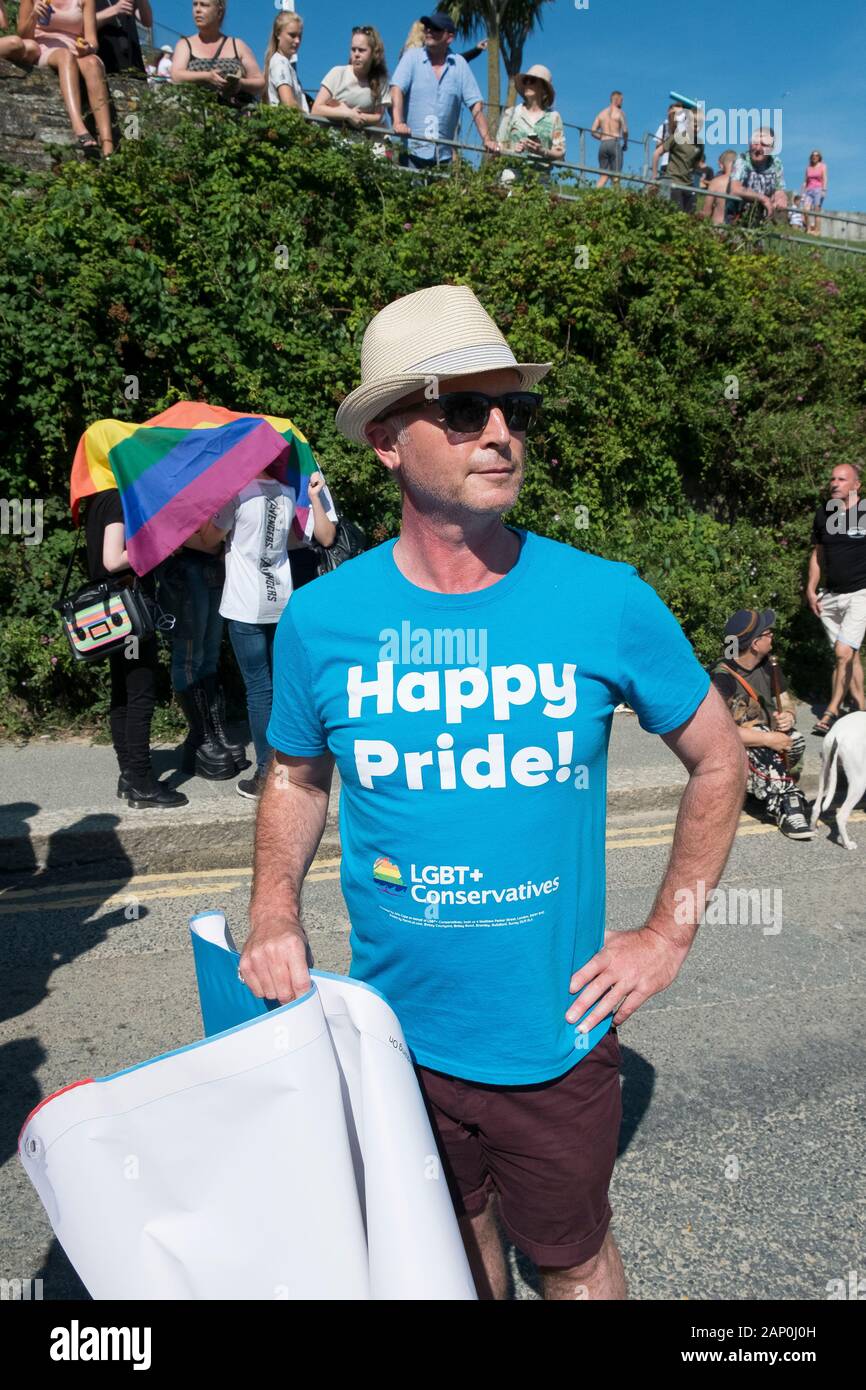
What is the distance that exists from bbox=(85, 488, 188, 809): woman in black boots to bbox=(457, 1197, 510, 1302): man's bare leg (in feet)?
14.3

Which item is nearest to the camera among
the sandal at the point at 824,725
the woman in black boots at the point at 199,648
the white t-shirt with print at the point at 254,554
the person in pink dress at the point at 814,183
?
the white t-shirt with print at the point at 254,554

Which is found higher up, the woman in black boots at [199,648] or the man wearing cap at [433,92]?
the man wearing cap at [433,92]

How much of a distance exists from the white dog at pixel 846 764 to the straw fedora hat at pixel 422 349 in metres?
5.18

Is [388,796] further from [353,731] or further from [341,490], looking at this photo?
[341,490]

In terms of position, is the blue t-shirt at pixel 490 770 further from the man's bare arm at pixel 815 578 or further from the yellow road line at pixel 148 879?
the man's bare arm at pixel 815 578

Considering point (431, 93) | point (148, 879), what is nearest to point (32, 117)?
point (431, 93)

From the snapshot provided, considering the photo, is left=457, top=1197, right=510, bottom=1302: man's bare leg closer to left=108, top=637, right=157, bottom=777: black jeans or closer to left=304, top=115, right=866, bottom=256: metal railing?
left=108, top=637, right=157, bottom=777: black jeans

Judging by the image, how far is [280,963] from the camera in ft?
6.37

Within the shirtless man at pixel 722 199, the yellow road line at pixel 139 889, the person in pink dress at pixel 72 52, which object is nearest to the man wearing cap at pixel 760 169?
the shirtless man at pixel 722 199

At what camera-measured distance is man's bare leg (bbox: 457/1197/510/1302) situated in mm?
2270

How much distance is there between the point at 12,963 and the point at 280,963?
3365 millimetres

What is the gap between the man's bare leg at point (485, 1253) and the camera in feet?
7.45

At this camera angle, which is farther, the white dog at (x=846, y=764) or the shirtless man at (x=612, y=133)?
the shirtless man at (x=612, y=133)
